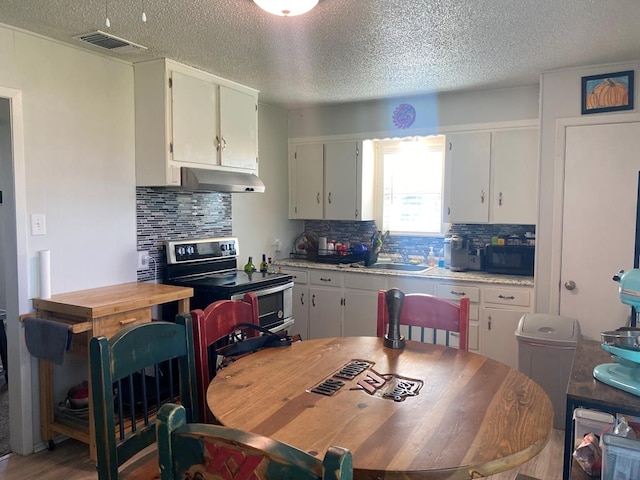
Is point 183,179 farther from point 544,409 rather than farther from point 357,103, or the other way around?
point 544,409

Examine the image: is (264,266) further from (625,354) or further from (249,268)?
(625,354)

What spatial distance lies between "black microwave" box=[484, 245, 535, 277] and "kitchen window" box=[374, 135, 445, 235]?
65 centimetres

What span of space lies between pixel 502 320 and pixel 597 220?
0.97 meters

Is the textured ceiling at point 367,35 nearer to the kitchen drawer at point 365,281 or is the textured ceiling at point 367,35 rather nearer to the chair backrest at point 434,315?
the chair backrest at point 434,315

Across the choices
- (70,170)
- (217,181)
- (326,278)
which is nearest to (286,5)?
(217,181)

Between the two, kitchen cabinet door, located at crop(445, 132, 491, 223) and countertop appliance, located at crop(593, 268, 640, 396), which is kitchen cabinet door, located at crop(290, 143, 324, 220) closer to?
kitchen cabinet door, located at crop(445, 132, 491, 223)

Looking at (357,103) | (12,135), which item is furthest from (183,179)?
(357,103)

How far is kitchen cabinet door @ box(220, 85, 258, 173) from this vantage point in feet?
11.7

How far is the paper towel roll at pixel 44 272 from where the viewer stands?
2.68m

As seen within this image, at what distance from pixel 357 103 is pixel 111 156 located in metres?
2.29

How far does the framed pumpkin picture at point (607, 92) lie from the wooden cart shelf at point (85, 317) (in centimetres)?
299

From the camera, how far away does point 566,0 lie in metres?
2.18

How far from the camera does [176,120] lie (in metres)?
3.18

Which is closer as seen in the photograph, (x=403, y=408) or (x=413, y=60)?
(x=403, y=408)
